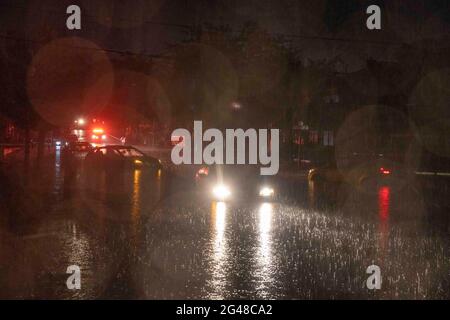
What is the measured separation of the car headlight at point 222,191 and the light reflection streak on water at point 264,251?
2.64 metres

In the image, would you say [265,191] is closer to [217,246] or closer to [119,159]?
[217,246]

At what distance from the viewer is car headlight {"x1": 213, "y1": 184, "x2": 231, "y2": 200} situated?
19.4m

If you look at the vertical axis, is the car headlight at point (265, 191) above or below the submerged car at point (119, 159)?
below

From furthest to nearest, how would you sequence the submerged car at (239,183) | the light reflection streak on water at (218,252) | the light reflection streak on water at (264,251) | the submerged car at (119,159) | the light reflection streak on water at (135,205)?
the submerged car at (119,159) → the submerged car at (239,183) → the light reflection streak on water at (135,205) → the light reflection streak on water at (264,251) → the light reflection streak on water at (218,252)

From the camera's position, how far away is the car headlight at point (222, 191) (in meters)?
19.4

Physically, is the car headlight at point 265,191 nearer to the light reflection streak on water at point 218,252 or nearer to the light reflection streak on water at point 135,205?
the light reflection streak on water at point 218,252

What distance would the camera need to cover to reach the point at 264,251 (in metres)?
10.5

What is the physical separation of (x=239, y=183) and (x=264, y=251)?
28.6 feet

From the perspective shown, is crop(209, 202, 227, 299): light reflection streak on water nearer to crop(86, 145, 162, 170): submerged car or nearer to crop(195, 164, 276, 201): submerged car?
crop(195, 164, 276, 201): submerged car

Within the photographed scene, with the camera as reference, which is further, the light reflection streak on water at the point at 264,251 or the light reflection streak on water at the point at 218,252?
the light reflection streak on water at the point at 264,251

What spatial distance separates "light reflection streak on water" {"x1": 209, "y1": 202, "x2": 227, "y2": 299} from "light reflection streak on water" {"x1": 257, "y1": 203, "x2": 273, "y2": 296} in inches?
20.9

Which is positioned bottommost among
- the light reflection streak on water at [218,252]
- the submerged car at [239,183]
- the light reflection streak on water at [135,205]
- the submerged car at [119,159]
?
the light reflection streak on water at [218,252]

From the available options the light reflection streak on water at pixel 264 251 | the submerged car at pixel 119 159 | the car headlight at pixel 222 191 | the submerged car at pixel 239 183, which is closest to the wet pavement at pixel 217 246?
the light reflection streak on water at pixel 264 251

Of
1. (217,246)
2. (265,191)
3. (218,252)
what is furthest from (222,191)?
(218,252)
